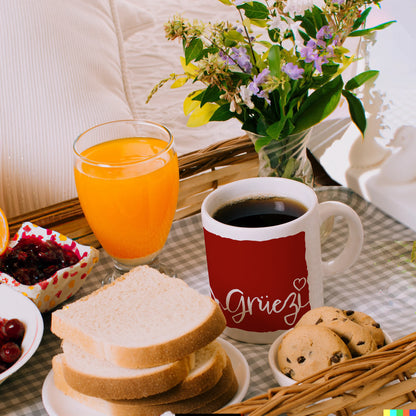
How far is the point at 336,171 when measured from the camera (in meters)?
1.09

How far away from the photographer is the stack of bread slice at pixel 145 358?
625 mm

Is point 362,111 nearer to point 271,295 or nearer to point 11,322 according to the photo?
point 271,295

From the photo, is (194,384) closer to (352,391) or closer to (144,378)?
(144,378)

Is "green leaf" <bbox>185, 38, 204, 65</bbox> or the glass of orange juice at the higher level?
"green leaf" <bbox>185, 38, 204, 65</bbox>

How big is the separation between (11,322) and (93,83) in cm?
69

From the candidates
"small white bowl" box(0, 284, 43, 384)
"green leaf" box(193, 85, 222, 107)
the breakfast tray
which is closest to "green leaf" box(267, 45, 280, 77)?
"green leaf" box(193, 85, 222, 107)

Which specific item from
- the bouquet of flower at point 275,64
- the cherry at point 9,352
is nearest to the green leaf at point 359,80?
the bouquet of flower at point 275,64

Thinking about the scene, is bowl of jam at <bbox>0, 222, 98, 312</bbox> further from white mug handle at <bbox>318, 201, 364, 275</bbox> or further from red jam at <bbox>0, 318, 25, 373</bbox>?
white mug handle at <bbox>318, 201, 364, 275</bbox>

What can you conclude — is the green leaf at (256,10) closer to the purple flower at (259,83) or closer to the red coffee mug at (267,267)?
the purple flower at (259,83)

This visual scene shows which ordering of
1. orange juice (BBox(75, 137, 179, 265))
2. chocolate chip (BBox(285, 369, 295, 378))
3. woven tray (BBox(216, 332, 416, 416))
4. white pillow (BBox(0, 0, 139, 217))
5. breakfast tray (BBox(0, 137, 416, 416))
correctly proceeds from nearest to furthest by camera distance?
woven tray (BBox(216, 332, 416, 416)), chocolate chip (BBox(285, 369, 295, 378)), breakfast tray (BBox(0, 137, 416, 416)), orange juice (BBox(75, 137, 179, 265)), white pillow (BBox(0, 0, 139, 217))

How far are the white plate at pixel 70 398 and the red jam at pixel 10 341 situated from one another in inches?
2.1

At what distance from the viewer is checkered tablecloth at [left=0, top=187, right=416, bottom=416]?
2.42ft

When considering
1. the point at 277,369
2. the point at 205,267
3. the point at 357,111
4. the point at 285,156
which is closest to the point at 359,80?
the point at 357,111

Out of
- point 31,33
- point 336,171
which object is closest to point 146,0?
point 31,33
